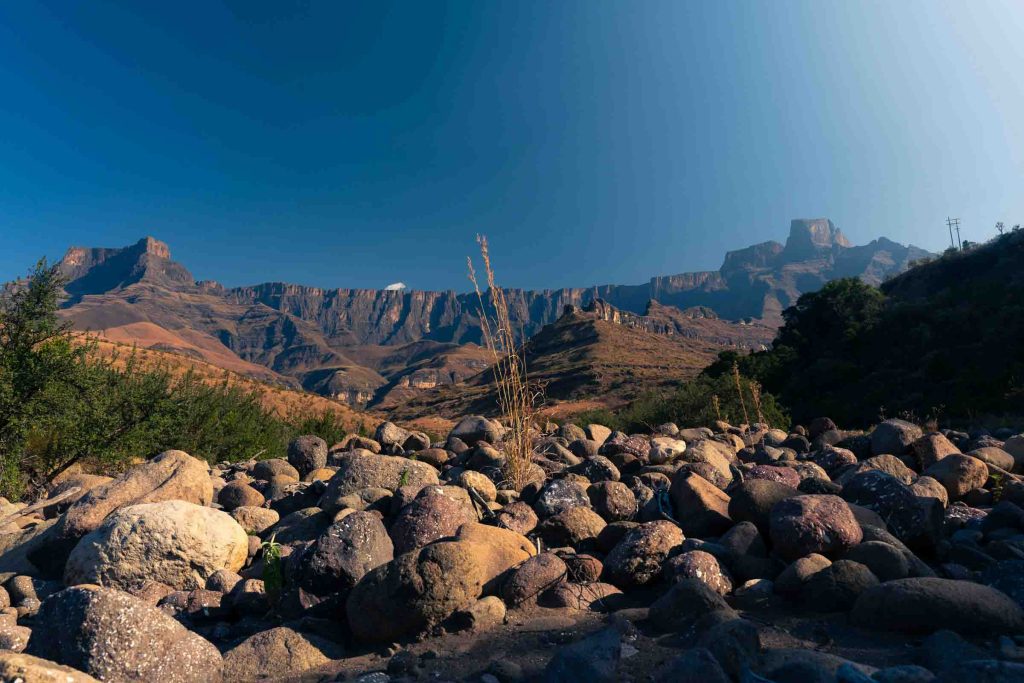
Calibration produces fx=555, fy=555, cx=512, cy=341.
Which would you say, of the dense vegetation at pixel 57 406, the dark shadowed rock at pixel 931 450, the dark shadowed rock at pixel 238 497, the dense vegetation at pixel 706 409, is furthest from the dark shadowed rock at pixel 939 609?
the dense vegetation at pixel 706 409

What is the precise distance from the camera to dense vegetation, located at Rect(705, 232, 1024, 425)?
Result: 20.7 m

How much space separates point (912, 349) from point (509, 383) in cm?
3167

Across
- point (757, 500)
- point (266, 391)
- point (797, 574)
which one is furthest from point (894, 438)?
point (266, 391)

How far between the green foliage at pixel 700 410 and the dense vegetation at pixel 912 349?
13.2 feet

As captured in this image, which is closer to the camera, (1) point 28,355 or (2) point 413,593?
(2) point 413,593

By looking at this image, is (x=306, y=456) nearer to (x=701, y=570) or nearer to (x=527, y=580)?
(x=527, y=580)

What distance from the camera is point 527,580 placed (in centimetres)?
348

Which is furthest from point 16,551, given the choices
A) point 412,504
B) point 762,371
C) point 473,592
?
point 762,371

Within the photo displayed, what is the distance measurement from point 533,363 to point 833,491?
8101 cm

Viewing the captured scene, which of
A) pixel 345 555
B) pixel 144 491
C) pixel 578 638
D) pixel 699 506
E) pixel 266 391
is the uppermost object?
pixel 266 391

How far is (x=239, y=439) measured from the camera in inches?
554

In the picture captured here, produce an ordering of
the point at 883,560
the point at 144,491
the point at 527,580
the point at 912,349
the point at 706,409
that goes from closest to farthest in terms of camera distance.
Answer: the point at 883,560 < the point at 527,580 < the point at 144,491 < the point at 706,409 < the point at 912,349

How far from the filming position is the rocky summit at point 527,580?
8.67ft

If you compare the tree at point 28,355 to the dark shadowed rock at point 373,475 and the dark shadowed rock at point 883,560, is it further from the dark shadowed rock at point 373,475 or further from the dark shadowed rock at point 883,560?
the dark shadowed rock at point 883,560
